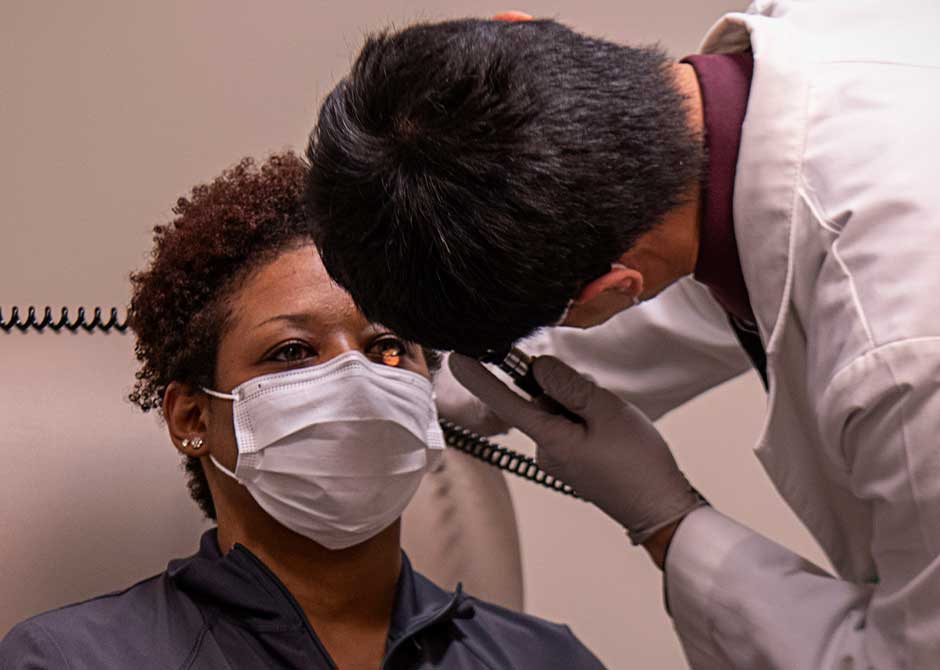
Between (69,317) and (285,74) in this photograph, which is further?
(285,74)

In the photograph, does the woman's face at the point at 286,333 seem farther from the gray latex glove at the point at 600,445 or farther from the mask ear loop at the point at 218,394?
the gray latex glove at the point at 600,445

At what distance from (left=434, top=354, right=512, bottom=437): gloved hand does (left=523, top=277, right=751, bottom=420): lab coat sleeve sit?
4.6 inches

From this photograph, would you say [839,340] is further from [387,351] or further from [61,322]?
[61,322]

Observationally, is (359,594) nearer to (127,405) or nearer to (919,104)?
(127,405)

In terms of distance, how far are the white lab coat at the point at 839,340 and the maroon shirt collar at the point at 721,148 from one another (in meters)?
0.02

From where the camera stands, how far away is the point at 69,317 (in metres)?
1.81

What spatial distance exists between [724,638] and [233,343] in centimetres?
72

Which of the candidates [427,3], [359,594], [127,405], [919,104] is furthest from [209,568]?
[427,3]

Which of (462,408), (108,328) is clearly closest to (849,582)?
(462,408)

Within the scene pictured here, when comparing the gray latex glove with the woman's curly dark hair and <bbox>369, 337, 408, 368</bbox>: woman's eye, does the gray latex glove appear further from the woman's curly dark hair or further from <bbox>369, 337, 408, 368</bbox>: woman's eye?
the woman's curly dark hair

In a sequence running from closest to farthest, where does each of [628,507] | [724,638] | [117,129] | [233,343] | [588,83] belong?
[588,83], [724,638], [628,507], [233,343], [117,129]

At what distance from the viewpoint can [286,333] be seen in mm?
1554

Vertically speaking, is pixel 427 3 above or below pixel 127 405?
above

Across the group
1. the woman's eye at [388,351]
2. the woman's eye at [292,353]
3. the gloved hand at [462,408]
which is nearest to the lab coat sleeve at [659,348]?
the gloved hand at [462,408]
